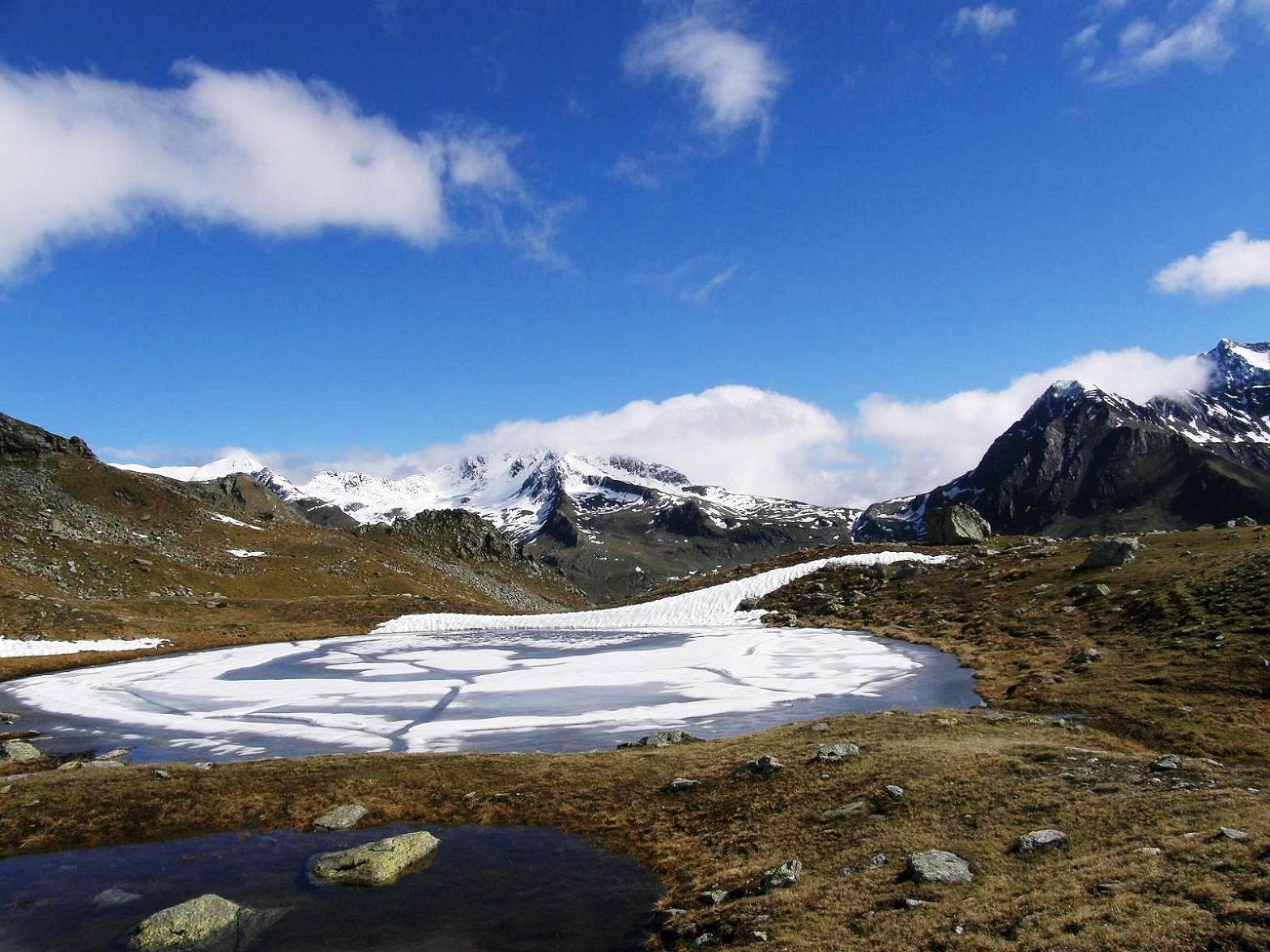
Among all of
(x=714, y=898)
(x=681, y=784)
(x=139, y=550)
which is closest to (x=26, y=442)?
(x=139, y=550)

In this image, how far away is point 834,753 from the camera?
820 inches

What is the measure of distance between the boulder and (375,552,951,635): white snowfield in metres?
54.0

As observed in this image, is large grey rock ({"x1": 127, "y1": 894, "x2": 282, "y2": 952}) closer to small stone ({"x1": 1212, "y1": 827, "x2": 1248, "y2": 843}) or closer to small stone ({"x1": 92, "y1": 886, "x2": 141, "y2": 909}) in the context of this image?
small stone ({"x1": 92, "y1": 886, "x2": 141, "y2": 909})

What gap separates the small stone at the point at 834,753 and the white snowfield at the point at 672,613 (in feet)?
166

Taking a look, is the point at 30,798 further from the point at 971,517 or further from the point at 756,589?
the point at 971,517

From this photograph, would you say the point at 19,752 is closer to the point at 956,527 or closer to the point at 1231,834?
the point at 1231,834

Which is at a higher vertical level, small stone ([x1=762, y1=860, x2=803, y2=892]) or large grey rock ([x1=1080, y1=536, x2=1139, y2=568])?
large grey rock ([x1=1080, y1=536, x2=1139, y2=568])

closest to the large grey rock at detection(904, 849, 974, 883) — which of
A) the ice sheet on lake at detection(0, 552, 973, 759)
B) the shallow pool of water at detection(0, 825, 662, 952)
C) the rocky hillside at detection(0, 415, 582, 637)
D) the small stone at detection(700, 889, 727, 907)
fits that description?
the small stone at detection(700, 889, 727, 907)

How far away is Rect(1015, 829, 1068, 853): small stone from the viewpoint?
43.3 ft

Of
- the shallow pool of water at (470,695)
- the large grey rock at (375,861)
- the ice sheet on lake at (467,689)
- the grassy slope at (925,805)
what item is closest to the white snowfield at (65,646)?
the ice sheet on lake at (467,689)

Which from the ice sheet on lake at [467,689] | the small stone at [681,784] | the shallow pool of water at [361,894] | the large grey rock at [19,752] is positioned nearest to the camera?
the shallow pool of water at [361,894]

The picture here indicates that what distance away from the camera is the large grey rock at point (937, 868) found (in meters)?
12.5

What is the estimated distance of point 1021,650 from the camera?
1570 inches

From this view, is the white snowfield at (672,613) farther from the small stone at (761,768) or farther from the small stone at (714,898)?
the small stone at (714,898)
